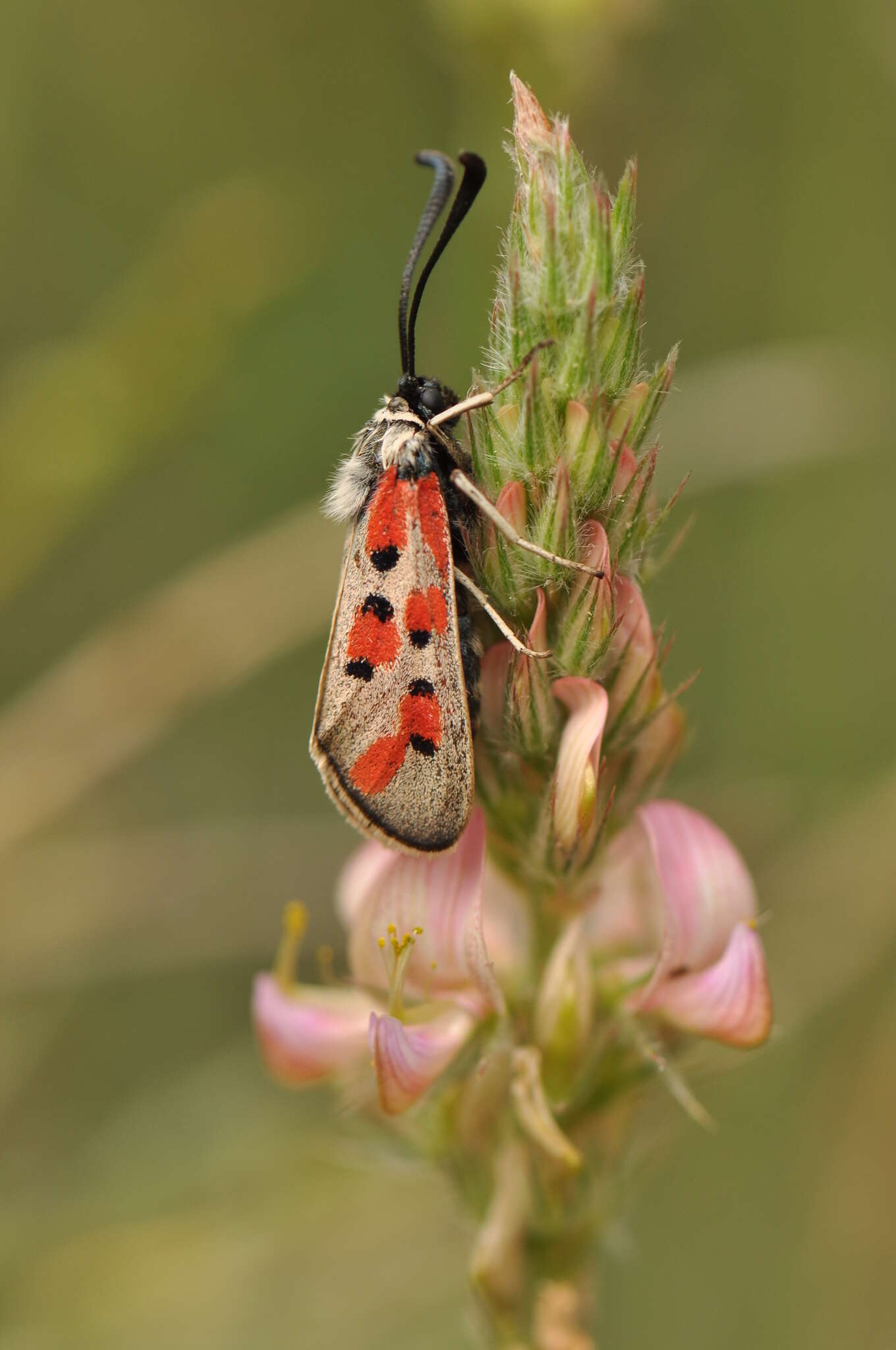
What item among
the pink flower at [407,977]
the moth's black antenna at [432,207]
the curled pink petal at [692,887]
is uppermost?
the moth's black antenna at [432,207]

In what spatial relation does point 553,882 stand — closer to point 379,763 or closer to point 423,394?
point 379,763

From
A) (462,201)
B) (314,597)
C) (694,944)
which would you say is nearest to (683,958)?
(694,944)

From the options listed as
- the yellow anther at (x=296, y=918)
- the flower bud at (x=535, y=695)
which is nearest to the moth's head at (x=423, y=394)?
the flower bud at (x=535, y=695)

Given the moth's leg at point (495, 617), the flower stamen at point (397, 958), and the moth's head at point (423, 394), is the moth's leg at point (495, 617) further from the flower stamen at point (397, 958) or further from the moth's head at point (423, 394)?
the flower stamen at point (397, 958)

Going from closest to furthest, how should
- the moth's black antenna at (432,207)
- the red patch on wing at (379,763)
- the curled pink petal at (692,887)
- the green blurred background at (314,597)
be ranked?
the curled pink petal at (692,887)
the red patch on wing at (379,763)
the moth's black antenna at (432,207)
the green blurred background at (314,597)

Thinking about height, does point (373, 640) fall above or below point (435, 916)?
above

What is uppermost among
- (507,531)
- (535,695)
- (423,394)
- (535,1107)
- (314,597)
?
(423,394)

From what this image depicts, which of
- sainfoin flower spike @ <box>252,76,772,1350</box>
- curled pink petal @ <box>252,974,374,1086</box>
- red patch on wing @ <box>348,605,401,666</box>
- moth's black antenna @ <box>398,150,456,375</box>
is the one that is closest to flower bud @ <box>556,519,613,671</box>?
sainfoin flower spike @ <box>252,76,772,1350</box>
